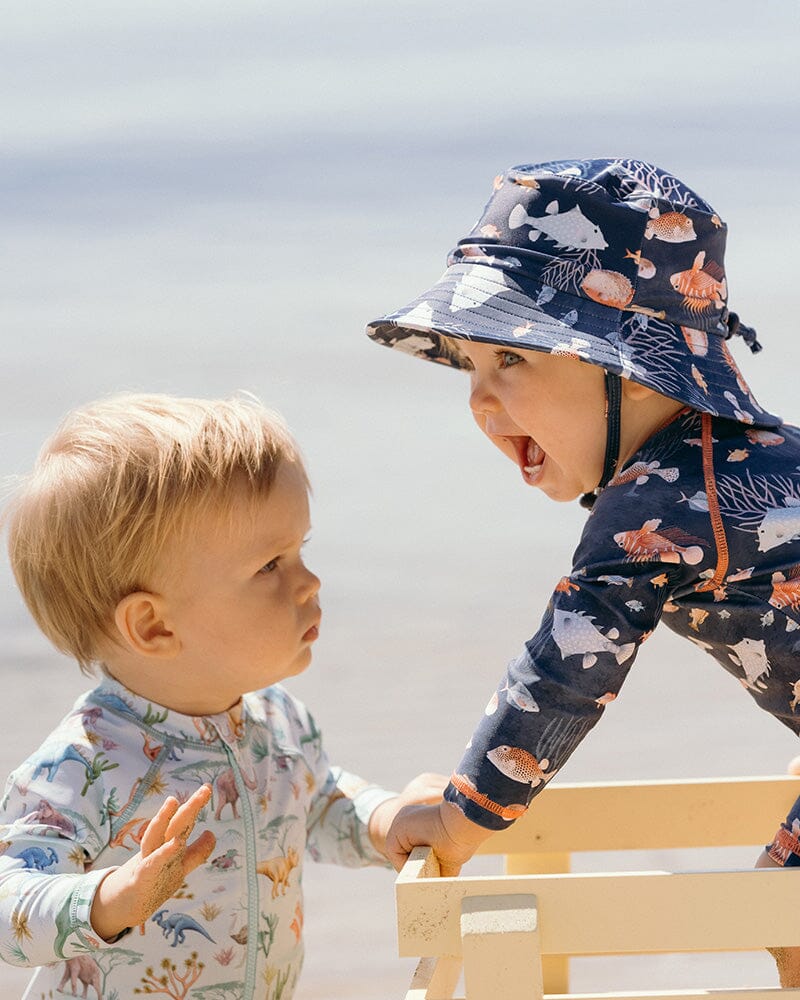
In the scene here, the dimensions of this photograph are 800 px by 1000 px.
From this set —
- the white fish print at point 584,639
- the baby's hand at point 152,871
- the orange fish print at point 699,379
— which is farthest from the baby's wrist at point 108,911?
the orange fish print at point 699,379

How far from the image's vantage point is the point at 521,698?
1.19 metres

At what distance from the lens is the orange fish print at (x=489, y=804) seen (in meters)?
1.20

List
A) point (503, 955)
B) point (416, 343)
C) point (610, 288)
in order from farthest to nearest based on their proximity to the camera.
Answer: point (416, 343), point (610, 288), point (503, 955)

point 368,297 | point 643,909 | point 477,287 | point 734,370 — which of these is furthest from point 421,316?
point 368,297

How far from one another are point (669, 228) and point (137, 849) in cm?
71

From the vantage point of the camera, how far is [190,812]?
112 centimetres

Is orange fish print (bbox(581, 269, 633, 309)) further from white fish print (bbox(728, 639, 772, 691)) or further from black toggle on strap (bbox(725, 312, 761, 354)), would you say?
white fish print (bbox(728, 639, 772, 691))

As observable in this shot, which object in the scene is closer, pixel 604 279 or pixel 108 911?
pixel 108 911

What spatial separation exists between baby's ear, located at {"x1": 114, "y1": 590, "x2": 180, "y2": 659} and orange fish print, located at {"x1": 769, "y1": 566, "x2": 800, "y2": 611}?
0.52 metres

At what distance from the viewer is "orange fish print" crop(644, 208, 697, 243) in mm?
1342

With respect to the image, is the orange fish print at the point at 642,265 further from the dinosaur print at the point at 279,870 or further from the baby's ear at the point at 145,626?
the dinosaur print at the point at 279,870

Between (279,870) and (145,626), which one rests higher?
(145,626)

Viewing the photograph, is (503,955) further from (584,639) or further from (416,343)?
(416,343)

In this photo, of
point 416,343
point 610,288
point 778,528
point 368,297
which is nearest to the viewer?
point 778,528
